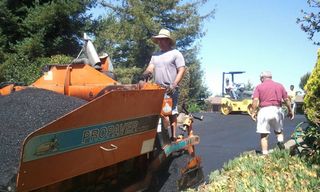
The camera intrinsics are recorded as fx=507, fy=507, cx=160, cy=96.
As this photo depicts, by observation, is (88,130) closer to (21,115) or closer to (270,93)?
(21,115)

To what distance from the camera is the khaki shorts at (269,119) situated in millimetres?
9555

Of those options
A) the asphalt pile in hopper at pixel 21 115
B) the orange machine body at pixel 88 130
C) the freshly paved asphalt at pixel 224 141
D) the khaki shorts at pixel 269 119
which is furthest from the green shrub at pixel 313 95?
the asphalt pile in hopper at pixel 21 115

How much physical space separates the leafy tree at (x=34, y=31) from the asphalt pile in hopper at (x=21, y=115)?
847cm

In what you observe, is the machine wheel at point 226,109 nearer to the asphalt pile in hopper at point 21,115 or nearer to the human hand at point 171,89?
the human hand at point 171,89

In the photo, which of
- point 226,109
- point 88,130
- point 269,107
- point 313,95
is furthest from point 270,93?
point 226,109

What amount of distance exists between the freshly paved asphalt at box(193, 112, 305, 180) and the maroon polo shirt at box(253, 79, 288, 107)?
122 cm

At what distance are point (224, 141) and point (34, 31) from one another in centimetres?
637

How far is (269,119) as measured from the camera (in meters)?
9.59

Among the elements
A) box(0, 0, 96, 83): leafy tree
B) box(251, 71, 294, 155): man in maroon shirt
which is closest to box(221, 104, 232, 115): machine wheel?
box(0, 0, 96, 83): leafy tree

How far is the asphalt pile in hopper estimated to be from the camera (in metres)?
3.89

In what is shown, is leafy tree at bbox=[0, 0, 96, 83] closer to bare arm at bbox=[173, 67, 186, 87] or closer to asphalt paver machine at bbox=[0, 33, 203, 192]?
bare arm at bbox=[173, 67, 186, 87]

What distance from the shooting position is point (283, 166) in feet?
20.8

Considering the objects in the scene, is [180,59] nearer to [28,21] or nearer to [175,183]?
[175,183]

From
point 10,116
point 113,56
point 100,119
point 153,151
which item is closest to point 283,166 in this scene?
point 153,151
